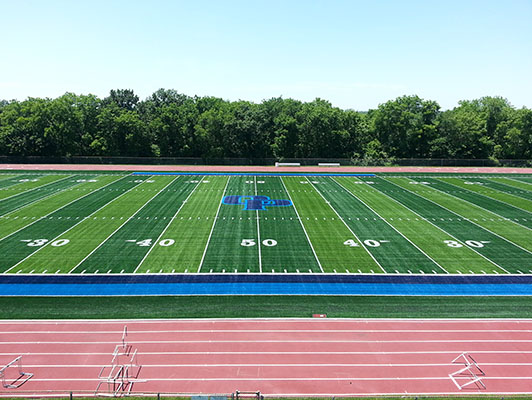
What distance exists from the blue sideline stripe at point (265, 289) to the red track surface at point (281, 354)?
294cm

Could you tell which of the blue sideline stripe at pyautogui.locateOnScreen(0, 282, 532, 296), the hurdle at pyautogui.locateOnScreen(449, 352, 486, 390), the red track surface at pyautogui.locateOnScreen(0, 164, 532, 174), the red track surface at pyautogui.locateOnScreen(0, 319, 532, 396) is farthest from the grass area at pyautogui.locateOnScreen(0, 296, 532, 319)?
the red track surface at pyautogui.locateOnScreen(0, 164, 532, 174)

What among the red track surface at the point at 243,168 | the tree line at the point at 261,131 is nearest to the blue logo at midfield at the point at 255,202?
the red track surface at the point at 243,168

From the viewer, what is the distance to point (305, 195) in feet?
153

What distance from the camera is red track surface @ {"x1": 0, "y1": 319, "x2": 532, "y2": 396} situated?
15805mm

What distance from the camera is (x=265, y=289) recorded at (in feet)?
76.2

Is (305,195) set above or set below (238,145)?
below

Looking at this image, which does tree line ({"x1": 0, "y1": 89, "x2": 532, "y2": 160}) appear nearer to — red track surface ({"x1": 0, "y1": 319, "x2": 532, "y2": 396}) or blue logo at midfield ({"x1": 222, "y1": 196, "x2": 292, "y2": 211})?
blue logo at midfield ({"x1": 222, "y1": 196, "x2": 292, "y2": 211})

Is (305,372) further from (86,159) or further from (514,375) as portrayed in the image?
(86,159)

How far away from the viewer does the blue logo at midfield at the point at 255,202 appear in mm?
40906

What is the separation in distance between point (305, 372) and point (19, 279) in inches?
722

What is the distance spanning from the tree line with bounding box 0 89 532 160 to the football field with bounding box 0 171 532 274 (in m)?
19.5

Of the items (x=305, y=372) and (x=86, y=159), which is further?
(x=86, y=159)

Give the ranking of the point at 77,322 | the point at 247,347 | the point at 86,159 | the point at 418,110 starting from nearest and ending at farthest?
1. the point at 247,347
2. the point at 77,322
3. the point at 86,159
4. the point at 418,110

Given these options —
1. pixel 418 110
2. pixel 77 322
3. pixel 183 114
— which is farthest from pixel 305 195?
pixel 418 110
